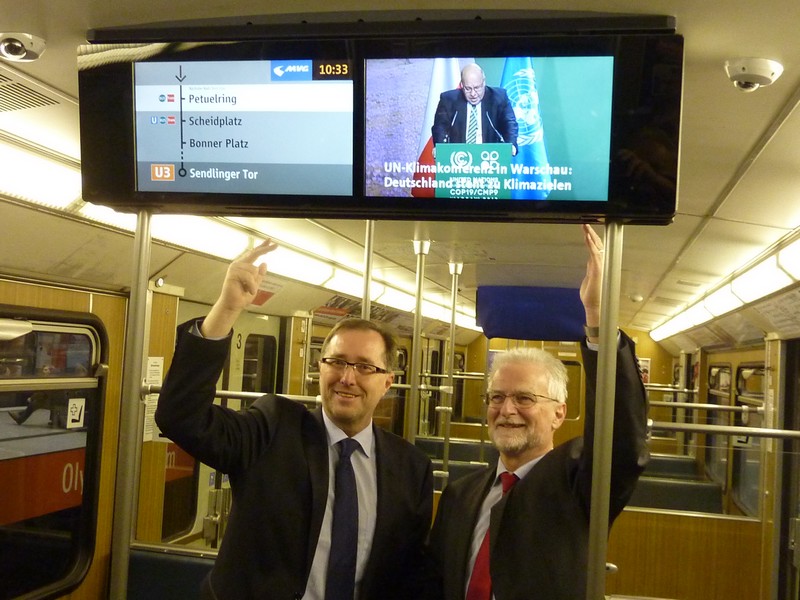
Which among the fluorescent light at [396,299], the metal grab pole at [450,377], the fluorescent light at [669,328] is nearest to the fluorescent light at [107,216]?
the metal grab pole at [450,377]

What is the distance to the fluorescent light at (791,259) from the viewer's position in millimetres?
3911

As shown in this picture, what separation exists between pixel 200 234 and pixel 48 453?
1531mm

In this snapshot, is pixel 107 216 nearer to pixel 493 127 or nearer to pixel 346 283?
pixel 493 127

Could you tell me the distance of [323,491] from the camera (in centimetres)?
202

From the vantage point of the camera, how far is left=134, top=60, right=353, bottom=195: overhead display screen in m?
1.99

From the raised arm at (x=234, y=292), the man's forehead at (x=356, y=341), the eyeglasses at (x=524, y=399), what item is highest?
the raised arm at (x=234, y=292)

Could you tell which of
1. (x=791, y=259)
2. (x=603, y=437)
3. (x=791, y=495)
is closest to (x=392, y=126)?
(x=603, y=437)

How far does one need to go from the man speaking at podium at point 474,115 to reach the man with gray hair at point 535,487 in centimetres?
36

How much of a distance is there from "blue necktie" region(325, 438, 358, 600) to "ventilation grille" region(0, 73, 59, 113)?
1.72 meters

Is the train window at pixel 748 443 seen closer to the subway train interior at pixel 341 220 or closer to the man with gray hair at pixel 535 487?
the subway train interior at pixel 341 220

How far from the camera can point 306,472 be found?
2.07m

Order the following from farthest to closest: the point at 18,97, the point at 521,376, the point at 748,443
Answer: the point at 748,443
the point at 18,97
the point at 521,376

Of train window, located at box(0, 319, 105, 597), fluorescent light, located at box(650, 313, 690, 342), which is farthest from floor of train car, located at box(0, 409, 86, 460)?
fluorescent light, located at box(650, 313, 690, 342)

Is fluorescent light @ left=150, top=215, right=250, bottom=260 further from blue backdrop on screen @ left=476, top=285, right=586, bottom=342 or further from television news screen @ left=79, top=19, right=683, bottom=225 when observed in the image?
blue backdrop on screen @ left=476, top=285, right=586, bottom=342
